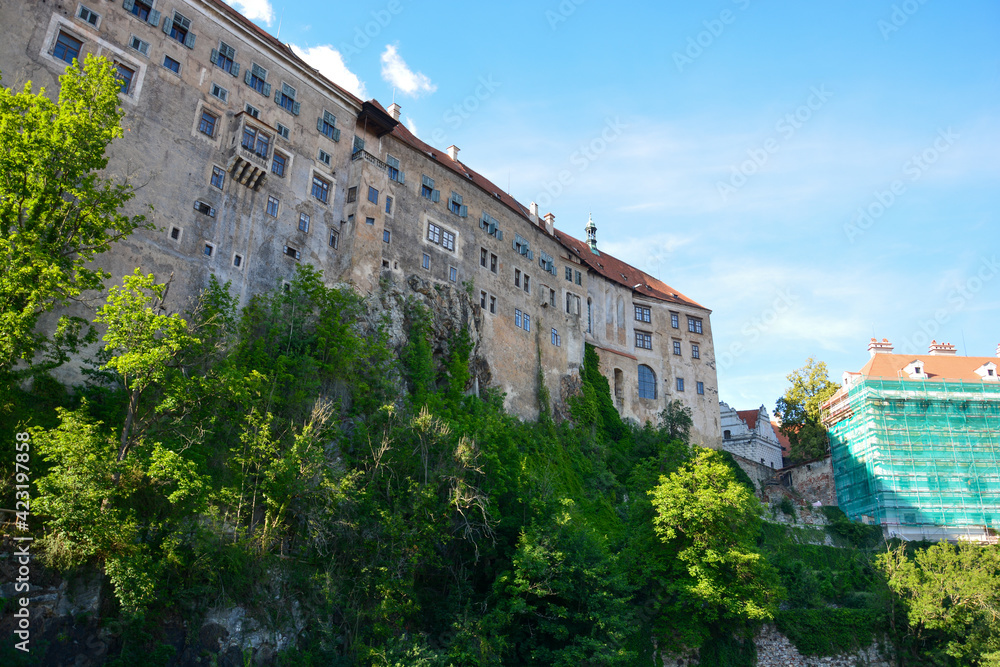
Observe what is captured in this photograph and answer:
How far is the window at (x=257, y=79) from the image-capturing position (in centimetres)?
3531

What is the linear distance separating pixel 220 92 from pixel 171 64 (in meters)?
2.30

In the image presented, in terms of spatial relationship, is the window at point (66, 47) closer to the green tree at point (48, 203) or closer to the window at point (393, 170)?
the green tree at point (48, 203)

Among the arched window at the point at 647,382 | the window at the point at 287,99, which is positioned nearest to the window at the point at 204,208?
the window at the point at 287,99

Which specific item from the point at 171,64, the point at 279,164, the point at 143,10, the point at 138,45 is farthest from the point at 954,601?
the point at 143,10

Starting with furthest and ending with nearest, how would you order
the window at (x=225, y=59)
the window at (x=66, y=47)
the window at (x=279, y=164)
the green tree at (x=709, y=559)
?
the window at (x=279, y=164)
the window at (x=225, y=59)
the green tree at (x=709, y=559)
the window at (x=66, y=47)

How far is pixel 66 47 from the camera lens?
29109 millimetres

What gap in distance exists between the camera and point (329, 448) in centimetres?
2875

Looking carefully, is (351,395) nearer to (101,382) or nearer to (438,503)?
(438,503)

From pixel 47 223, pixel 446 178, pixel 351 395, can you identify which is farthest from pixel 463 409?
pixel 47 223

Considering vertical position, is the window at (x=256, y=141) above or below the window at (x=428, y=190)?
below

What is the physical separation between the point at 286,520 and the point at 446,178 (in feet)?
80.4

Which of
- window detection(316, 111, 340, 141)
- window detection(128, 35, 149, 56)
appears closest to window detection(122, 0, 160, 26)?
window detection(128, 35, 149, 56)

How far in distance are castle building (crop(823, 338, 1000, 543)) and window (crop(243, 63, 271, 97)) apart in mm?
40707

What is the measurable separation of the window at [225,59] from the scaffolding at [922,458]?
139 ft
